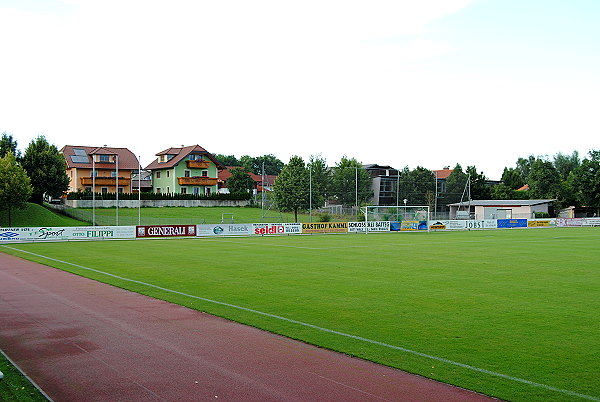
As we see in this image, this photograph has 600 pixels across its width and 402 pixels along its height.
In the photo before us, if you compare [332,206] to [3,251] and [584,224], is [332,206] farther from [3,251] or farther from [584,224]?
[3,251]

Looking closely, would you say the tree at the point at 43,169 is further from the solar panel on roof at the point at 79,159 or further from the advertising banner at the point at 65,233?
the advertising banner at the point at 65,233

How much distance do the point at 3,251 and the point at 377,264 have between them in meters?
23.4

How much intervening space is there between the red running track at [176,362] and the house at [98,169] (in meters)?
69.1

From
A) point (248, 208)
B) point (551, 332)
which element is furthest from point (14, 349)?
point (248, 208)

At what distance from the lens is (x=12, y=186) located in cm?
5462

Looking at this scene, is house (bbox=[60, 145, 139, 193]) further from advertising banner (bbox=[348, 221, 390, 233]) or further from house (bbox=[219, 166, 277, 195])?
advertising banner (bbox=[348, 221, 390, 233])

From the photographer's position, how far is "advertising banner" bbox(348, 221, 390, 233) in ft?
184

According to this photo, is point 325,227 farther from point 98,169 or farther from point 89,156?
point 89,156

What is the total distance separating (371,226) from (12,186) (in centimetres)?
3576

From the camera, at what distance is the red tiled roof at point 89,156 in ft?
264

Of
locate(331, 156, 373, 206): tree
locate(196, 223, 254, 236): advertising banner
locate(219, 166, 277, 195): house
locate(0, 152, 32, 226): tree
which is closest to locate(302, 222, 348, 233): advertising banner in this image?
locate(196, 223, 254, 236): advertising banner

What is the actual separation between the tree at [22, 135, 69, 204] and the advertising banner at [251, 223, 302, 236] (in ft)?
104

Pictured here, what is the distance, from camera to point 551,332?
1146 centimetres

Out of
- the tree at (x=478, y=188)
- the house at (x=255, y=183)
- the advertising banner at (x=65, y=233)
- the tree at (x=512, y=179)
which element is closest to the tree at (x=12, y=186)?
the advertising banner at (x=65, y=233)
